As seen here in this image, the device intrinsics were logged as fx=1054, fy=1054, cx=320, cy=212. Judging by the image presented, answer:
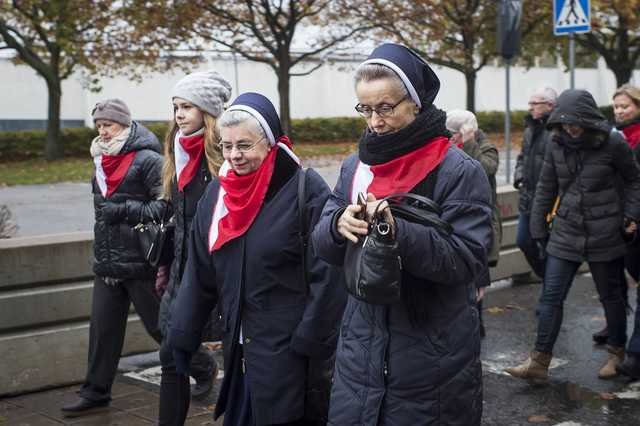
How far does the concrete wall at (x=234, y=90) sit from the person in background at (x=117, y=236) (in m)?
27.1

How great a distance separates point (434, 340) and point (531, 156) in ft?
18.6

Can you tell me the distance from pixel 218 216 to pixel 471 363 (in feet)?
4.36

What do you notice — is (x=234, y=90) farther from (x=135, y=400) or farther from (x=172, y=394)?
(x=172, y=394)

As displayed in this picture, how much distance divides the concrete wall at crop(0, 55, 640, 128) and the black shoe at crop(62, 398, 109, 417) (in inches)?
1075

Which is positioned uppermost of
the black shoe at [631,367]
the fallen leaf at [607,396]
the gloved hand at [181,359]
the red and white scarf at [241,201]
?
the red and white scarf at [241,201]

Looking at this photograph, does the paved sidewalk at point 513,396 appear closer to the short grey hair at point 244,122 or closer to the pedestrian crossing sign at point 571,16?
the short grey hair at point 244,122

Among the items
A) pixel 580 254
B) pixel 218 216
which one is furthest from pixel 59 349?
pixel 580 254

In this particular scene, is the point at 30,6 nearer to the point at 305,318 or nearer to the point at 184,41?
the point at 184,41

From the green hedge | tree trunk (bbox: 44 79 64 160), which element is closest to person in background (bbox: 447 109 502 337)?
the green hedge

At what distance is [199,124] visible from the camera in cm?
524

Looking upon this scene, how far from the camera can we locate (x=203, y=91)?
17.0ft

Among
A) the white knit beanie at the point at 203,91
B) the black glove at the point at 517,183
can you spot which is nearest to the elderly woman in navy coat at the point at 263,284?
the white knit beanie at the point at 203,91

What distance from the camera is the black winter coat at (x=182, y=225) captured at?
16.9 ft

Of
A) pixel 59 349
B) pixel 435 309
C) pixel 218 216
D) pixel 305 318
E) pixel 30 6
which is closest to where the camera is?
pixel 435 309
